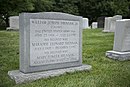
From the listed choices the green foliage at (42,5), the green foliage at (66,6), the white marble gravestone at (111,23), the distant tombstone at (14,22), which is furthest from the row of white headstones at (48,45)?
the green foliage at (66,6)

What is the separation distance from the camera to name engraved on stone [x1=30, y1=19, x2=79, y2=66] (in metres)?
4.66

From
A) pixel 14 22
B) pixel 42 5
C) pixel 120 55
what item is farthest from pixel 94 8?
pixel 120 55

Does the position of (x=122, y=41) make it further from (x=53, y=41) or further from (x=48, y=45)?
(x=48, y=45)

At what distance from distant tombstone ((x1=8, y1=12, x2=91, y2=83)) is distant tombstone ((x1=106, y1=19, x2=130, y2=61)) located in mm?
1712

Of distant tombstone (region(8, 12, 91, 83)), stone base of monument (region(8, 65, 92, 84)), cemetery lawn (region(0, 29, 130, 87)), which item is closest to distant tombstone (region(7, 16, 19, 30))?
cemetery lawn (region(0, 29, 130, 87))

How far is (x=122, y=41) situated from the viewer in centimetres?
688

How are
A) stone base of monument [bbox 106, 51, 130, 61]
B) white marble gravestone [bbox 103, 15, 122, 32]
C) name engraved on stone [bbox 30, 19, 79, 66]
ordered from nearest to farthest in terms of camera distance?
name engraved on stone [bbox 30, 19, 79, 66] < stone base of monument [bbox 106, 51, 130, 61] < white marble gravestone [bbox 103, 15, 122, 32]

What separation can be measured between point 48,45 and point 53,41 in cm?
15

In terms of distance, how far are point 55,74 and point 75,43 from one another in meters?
0.92

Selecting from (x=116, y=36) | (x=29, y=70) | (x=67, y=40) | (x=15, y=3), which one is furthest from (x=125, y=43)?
(x=15, y=3)

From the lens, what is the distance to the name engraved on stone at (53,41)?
466 centimetres

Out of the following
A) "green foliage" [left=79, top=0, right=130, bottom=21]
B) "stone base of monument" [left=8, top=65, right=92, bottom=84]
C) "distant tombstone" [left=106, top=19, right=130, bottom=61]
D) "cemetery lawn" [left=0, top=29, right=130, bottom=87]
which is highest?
"green foliage" [left=79, top=0, right=130, bottom=21]

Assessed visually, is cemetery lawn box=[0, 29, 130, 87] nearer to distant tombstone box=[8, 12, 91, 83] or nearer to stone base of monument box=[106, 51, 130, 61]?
distant tombstone box=[8, 12, 91, 83]

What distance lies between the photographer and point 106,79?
4.64 meters
